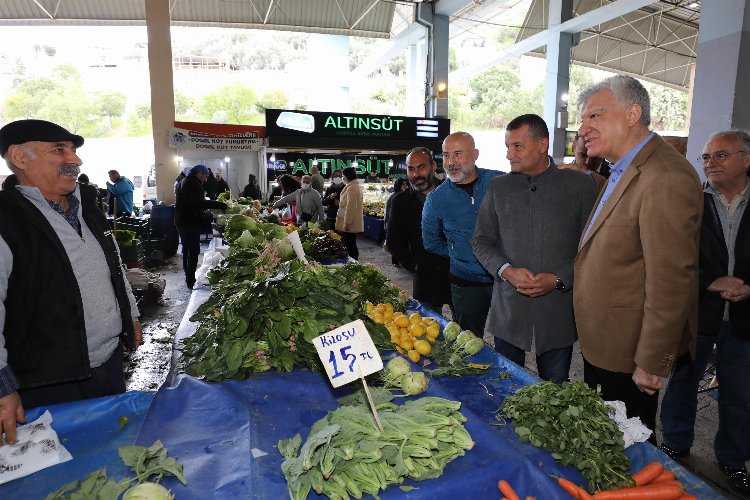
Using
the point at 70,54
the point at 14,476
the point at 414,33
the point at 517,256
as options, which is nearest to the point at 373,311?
the point at 517,256

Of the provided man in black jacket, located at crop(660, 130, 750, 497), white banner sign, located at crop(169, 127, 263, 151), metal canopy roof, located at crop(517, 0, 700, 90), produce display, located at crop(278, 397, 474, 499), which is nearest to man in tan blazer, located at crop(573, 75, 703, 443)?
man in black jacket, located at crop(660, 130, 750, 497)

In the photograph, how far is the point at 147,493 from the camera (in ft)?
4.40

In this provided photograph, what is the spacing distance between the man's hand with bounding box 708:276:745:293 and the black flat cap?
144 inches

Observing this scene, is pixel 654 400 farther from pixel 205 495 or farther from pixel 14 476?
pixel 14 476

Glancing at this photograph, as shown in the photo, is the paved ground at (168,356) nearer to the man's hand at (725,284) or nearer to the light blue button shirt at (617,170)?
the man's hand at (725,284)

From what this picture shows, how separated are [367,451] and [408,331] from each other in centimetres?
135

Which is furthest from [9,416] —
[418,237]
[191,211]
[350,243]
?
[350,243]

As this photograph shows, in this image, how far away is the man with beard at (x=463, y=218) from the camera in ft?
11.1

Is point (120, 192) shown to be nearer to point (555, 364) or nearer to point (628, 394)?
point (555, 364)

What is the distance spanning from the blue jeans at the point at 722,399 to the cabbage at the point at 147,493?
2734 mm

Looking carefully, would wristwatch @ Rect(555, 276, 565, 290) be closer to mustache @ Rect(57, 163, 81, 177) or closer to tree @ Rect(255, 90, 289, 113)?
mustache @ Rect(57, 163, 81, 177)

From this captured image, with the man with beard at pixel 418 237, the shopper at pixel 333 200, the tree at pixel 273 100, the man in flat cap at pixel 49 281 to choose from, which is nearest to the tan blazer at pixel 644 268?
the man with beard at pixel 418 237

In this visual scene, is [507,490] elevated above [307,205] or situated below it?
below

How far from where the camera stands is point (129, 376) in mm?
4617
